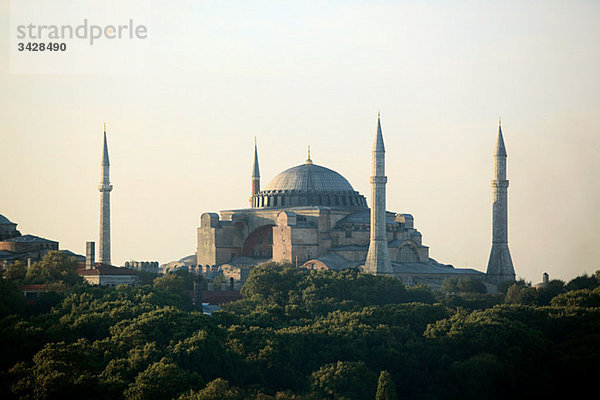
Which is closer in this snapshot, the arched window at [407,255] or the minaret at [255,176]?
the arched window at [407,255]

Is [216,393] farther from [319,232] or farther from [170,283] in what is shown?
[319,232]

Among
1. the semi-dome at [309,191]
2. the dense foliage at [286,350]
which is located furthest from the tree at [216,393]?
the semi-dome at [309,191]

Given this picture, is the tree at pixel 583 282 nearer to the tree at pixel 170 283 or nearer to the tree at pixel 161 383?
the tree at pixel 170 283

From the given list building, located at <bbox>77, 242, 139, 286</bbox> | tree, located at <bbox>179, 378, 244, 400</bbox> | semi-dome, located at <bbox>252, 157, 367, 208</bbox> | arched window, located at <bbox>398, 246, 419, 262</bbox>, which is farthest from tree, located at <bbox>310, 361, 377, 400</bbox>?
semi-dome, located at <bbox>252, 157, 367, 208</bbox>

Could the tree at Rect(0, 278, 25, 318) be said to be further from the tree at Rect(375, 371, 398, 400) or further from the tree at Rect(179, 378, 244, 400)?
the tree at Rect(375, 371, 398, 400)

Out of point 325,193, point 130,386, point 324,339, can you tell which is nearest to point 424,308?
point 324,339

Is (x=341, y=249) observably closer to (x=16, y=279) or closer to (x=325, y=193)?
(x=325, y=193)

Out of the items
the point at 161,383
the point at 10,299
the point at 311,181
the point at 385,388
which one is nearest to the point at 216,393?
the point at 161,383
